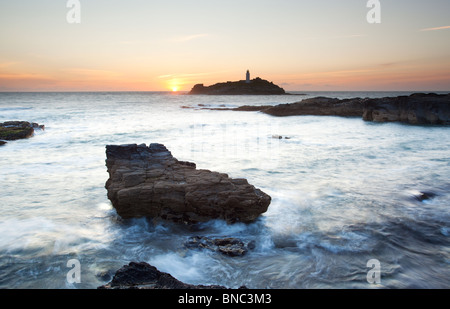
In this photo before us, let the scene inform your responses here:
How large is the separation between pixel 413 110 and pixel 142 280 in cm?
3325

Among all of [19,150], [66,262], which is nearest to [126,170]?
[66,262]

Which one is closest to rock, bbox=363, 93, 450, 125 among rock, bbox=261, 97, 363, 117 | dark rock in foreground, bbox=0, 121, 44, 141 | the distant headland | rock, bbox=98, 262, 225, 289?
rock, bbox=261, 97, 363, 117

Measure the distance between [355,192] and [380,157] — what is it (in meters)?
6.73

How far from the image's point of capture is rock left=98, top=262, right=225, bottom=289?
153 inches

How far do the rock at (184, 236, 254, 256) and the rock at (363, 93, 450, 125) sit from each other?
3045cm

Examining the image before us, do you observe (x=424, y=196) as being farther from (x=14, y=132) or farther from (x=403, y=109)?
(x=403, y=109)

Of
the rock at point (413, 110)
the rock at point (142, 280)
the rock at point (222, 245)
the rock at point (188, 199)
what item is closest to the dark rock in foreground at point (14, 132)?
the rock at point (188, 199)

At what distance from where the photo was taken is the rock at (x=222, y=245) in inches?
223

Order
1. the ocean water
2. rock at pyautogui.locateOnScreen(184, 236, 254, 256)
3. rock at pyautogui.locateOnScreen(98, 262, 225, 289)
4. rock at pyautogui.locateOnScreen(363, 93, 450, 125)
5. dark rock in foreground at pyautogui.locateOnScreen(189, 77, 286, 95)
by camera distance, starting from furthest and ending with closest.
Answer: dark rock in foreground at pyautogui.locateOnScreen(189, 77, 286, 95) < rock at pyautogui.locateOnScreen(363, 93, 450, 125) < rock at pyautogui.locateOnScreen(184, 236, 254, 256) < the ocean water < rock at pyautogui.locateOnScreen(98, 262, 225, 289)

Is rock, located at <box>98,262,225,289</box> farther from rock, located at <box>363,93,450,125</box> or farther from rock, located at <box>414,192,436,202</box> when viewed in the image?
rock, located at <box>363,93,450,125</box>

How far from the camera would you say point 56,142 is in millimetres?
19047

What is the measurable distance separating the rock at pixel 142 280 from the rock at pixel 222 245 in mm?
1616

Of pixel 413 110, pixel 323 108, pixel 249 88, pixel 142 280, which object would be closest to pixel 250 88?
pixel 249 88
